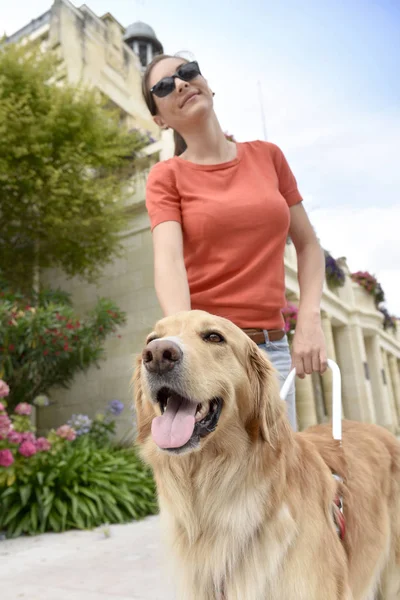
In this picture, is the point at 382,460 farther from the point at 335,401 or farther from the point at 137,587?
the point at 137,587

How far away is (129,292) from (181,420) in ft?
27.6

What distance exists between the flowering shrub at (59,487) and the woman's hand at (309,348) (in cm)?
409

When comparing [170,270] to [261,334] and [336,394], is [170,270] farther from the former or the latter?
[336,394]

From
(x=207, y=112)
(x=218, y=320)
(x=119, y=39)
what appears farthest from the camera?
(x=119, y=39)

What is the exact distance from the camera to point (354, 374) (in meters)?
16.7

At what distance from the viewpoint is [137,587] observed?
3.17 metres

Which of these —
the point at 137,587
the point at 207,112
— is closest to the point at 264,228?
the point at 207,112

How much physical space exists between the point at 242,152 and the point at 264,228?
399 mm

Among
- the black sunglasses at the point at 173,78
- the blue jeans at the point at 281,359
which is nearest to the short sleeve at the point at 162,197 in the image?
the black sunglasses at the point at 173,78

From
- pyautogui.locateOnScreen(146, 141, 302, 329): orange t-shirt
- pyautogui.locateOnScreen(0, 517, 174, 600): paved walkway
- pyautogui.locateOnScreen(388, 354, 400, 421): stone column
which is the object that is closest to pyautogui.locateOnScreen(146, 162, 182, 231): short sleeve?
pyautogui.locateOnScreen(146, 141, 302, 329): orange t-shirt

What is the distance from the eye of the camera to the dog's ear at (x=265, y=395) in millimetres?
1539

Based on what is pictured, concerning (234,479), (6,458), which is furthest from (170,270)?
(6,458)

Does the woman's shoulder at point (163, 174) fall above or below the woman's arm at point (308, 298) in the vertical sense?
above

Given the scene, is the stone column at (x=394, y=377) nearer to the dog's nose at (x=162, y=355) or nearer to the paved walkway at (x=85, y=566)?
the paved walkway at (x=85, y=566)
